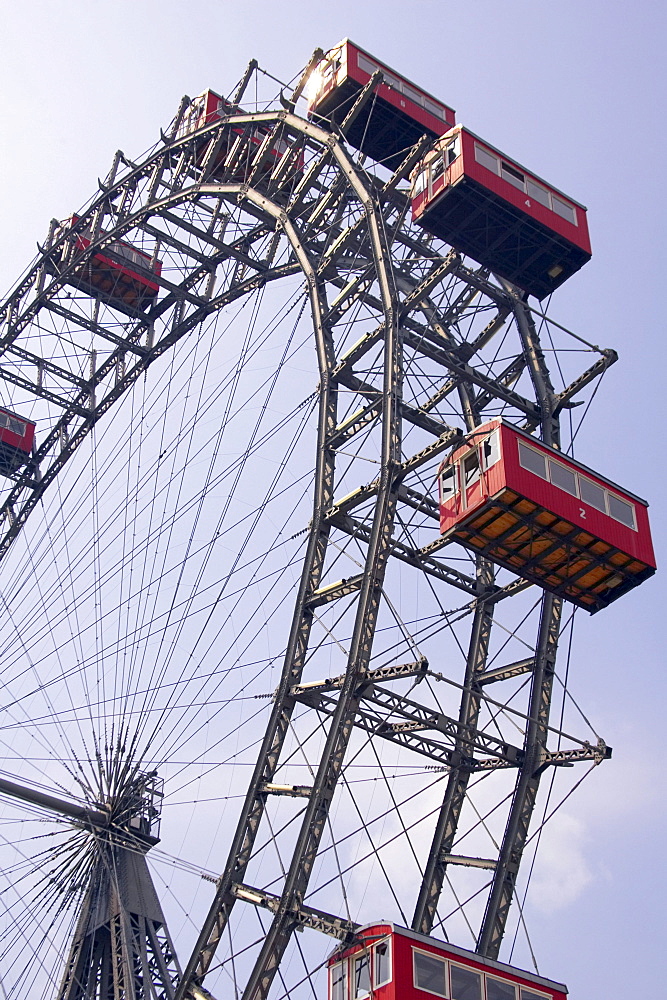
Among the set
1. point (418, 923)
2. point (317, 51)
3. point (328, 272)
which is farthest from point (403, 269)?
point (418, 923)

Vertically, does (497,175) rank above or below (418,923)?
above

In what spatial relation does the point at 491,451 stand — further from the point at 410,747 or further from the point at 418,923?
the point at 418,923

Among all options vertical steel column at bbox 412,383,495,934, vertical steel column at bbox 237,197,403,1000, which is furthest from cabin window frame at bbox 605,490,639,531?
vertical steel column at bbox 237,197,403,1000

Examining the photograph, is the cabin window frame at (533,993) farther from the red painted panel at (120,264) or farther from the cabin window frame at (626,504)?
the red painted panel at (120,264)

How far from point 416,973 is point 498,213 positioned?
21.2m

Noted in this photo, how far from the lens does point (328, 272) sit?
4025cm

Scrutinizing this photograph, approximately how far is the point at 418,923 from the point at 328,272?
17.7m

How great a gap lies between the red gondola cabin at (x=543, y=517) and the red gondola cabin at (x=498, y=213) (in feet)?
27.1

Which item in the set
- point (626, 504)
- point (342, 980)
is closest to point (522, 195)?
point (626, 504)

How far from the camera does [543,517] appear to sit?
33.8m

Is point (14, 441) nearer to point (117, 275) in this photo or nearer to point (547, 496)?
point (117, 275)

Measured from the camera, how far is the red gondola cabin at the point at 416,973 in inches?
1153

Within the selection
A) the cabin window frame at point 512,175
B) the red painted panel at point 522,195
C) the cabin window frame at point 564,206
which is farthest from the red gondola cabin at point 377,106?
the cabin window frame at point 564,206

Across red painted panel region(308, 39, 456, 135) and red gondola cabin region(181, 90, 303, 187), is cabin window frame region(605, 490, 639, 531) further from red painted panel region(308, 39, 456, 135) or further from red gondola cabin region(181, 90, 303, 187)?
red gondola cabin region(181, 90, 303, 187)
